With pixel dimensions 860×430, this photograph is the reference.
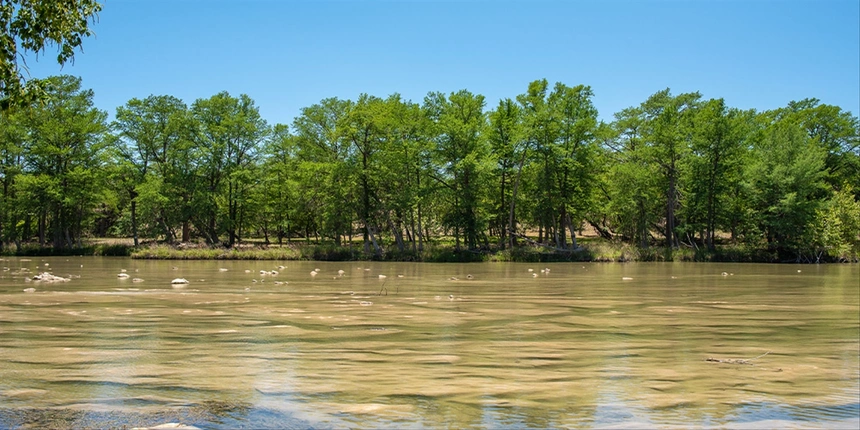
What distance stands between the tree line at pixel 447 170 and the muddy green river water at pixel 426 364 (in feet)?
108

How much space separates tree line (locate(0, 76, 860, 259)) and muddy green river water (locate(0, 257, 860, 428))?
1292 inches

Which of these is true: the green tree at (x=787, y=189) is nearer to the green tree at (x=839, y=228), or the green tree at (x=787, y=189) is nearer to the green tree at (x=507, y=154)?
the green tree at (x=839, y=228)

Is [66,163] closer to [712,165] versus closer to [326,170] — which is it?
[326,170]

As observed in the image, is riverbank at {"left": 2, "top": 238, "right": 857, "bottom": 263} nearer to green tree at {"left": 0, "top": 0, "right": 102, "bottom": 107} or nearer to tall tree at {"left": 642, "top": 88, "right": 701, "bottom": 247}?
tall tree at {"left": 642, "top": 88, "right": 701, "bottom": 247}

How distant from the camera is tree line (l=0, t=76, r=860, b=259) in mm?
44656

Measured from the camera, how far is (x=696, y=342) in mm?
8156

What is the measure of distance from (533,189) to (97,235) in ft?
151

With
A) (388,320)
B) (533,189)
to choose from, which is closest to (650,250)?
(533,189)

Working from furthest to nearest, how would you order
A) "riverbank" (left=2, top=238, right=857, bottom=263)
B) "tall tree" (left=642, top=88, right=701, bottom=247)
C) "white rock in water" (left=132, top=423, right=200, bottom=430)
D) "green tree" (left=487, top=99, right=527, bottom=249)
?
"tall tree" (left=642, top=88, right=701, bottom=247)
"green tree" (left=487, top=99, right=527, bottom=249)
"riverbank" (left=2, top=238, right=857, bottom=263)
"white rock in water" (left=132, top=423, right=200, bottom=430)

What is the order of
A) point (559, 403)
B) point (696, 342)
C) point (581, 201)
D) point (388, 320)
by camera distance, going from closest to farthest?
1. point (559, 403)
2. point (696, 342)
3. point (388, 320)
4. point (581, 201)

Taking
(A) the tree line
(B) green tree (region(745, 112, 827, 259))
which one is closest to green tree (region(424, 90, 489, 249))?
(A) the tree line

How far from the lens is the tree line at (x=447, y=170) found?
44.7 meters

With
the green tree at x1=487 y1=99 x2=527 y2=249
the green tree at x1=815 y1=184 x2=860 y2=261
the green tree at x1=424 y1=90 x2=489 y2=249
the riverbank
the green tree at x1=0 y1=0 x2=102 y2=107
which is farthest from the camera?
the green tree at x1=487 y1=99 x2=527 y2=249

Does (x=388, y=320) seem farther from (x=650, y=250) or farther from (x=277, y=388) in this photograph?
(x=650, y=250)
